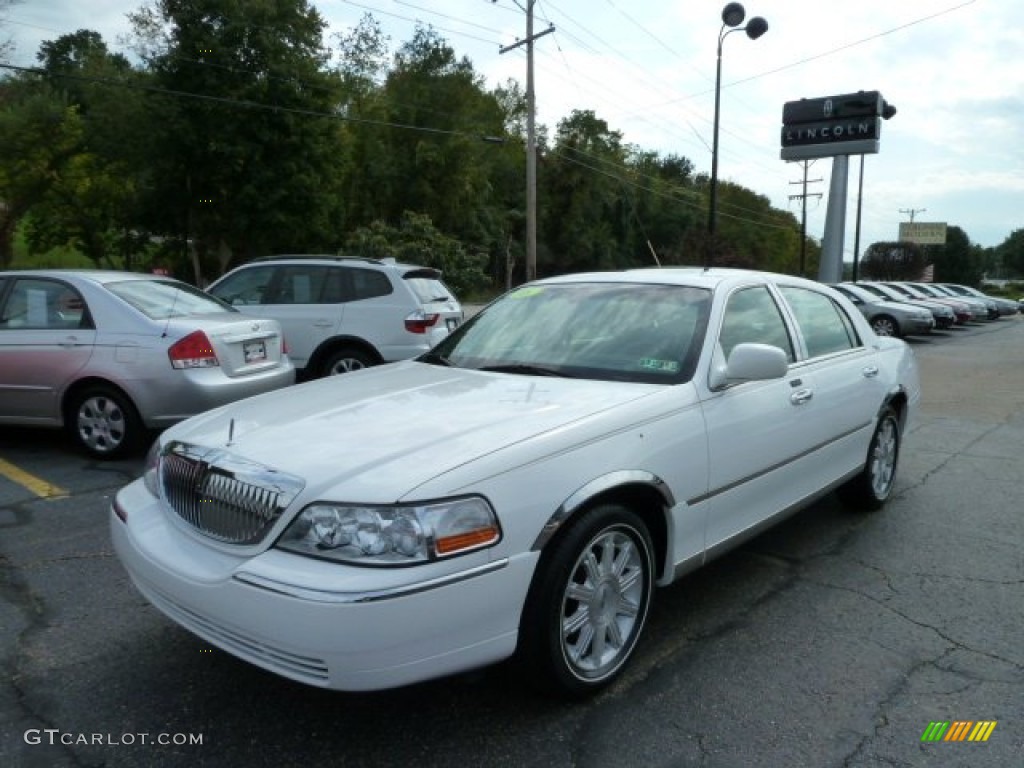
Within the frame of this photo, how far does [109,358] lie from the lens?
6.10 meters

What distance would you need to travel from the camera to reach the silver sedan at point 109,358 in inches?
238

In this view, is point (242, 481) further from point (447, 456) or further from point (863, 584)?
point (863, 584)

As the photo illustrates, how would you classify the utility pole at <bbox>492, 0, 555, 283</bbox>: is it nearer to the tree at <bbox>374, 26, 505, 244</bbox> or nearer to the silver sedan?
the tree at <bbox>374, 26, 505, 244</bbox>

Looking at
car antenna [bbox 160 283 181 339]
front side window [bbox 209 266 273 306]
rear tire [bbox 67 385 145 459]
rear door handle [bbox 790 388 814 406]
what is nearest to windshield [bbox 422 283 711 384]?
rear door handle [bbox 790 388 814 406]

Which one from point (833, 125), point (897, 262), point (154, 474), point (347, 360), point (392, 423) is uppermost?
point (833, 125)

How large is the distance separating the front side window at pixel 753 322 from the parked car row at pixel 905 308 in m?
12.0

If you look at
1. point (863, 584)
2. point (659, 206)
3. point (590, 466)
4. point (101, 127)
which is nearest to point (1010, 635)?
point (863, 584)

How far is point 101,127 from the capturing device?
1282 inches

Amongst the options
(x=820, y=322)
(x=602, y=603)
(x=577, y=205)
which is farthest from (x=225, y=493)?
(x=577, y=205)

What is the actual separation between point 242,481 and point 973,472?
5875 millimetres

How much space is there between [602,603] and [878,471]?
3.07 meters

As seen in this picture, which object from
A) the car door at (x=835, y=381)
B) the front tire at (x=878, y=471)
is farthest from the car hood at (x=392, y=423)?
the front tire at (x=878, y=471)

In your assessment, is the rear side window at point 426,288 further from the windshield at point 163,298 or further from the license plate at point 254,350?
the license plate at point 254,350

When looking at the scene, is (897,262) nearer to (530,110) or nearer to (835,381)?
(530,110)
